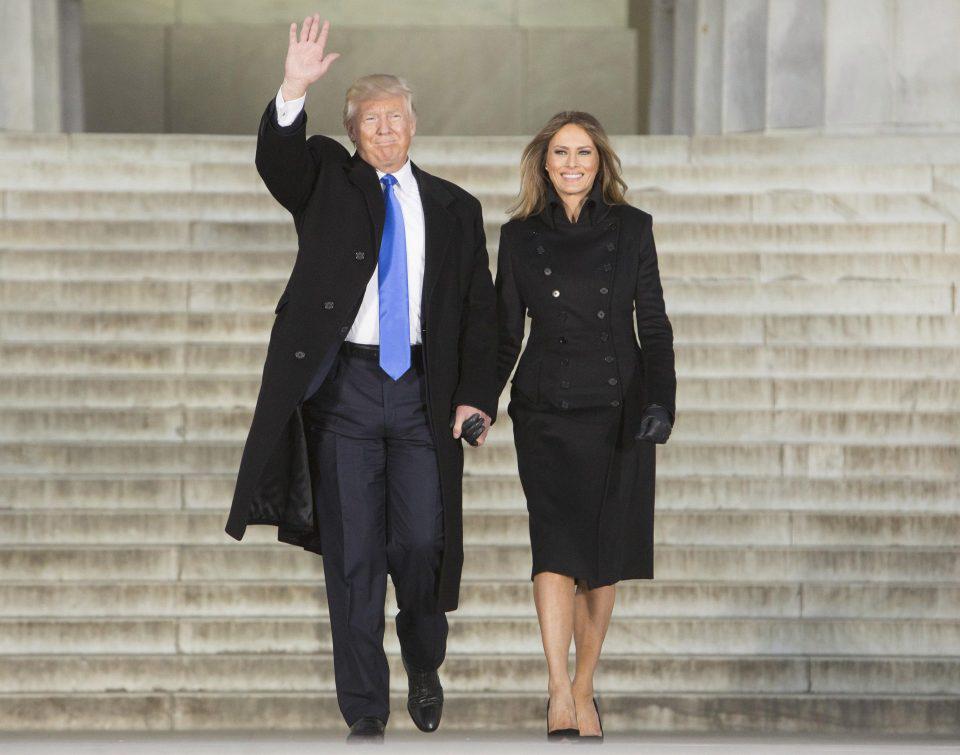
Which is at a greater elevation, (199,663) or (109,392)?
(109,392)

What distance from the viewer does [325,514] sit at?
4438mm

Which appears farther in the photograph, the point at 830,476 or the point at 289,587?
the point at 830,476

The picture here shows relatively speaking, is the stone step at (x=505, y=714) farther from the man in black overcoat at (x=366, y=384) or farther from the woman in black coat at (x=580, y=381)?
the man in black overcoat at (x=366, y=384)

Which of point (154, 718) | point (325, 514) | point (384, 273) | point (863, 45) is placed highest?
point (863, 45)

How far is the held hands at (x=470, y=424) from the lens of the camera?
174 inches

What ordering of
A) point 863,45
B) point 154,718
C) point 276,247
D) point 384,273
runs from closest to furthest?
point 384,273, point 154,718, point 276,247, point 863,45

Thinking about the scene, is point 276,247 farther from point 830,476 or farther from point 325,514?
point 325,514

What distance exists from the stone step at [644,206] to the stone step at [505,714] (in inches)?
135

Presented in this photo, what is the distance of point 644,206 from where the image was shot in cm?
866

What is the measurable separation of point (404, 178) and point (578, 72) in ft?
35.0

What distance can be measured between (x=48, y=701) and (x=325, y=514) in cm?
191

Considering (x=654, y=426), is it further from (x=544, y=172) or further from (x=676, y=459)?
(x=676, y=459)

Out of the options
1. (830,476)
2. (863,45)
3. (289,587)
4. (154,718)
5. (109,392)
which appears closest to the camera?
(154,718)

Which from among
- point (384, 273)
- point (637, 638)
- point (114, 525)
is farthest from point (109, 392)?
point (384, 273)
